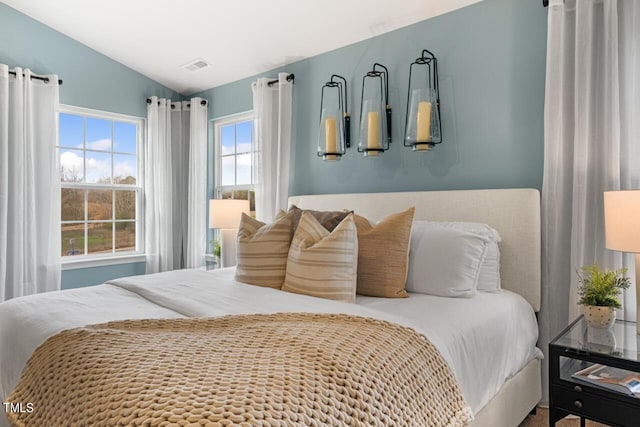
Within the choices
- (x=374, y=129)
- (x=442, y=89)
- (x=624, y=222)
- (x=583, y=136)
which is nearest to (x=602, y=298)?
(x=624, y=222)

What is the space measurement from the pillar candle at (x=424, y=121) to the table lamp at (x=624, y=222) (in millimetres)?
1112

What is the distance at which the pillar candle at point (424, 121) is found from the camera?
2.61 m

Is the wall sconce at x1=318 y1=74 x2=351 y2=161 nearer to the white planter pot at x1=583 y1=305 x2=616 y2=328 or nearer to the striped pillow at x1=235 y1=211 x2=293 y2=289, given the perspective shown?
the striped pillow at x1=235 y1=211 x2=293 y2=289

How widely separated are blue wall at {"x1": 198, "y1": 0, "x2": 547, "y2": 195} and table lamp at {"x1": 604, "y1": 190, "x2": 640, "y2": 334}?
2.22ft

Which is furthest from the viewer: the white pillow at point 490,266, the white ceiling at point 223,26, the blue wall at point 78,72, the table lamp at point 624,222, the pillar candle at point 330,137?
the blue wall at point 78,72

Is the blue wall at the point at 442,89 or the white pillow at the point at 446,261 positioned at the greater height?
the blue wall at the point at 442,89

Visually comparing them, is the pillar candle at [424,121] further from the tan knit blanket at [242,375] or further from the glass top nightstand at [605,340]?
the tan knit blanket at [242,375]

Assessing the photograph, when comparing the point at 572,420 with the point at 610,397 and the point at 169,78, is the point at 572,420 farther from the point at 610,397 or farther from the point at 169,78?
the point at 169,78

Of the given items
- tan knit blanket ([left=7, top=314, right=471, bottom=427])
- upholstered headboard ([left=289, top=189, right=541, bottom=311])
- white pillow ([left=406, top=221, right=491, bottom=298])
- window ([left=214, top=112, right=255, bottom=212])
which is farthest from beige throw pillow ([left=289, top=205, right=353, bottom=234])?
window ([left=214, top=112, right=255, bottom=212])

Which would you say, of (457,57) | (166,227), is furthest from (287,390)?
(166,227)

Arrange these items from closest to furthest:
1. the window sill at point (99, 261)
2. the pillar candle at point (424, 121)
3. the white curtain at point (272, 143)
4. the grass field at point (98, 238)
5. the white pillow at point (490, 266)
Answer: the white pillow at point (490, 266) → the pillar candle at point (424, 121) → the white curtain at point (272, 143) → the window sill at point (99, 261) → the grass field at point (98, 238)

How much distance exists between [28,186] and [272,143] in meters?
2.10

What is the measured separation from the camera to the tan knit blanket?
0.90 metres

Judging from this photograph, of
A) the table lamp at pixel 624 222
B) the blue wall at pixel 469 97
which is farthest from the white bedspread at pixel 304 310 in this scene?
the blue wall at pixel 469 97
